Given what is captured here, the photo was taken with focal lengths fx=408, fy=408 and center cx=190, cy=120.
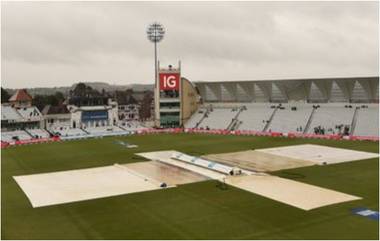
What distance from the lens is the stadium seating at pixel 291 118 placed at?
251ft

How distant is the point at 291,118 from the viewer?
8125 centimetres

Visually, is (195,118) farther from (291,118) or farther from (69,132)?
(69,132)

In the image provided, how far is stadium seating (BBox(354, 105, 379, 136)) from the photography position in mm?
66300

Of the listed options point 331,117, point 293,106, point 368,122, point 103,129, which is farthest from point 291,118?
point 103,129

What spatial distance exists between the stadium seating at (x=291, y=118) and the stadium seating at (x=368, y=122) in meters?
9.79

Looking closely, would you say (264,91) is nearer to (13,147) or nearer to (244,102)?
(244,102)

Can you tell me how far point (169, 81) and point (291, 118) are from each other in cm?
2787

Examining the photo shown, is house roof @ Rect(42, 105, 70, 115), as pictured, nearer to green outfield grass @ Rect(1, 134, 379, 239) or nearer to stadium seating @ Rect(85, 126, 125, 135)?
stadium seating @ Rect(85, 126, 125, 135)

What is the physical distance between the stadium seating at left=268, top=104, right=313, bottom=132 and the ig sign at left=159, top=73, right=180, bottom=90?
75.8 feet

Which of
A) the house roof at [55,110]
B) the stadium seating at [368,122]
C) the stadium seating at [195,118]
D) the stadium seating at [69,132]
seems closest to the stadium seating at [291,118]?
the stadium seating at [368,122]

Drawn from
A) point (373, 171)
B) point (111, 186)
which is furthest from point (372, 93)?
point (111, 186)

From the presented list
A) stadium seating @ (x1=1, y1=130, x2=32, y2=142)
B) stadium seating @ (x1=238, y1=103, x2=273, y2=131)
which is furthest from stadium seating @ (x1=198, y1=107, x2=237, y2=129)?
stadium seating @ (x1=1, y1=130, x2=32, y2=142)

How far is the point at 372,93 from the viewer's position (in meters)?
78.6

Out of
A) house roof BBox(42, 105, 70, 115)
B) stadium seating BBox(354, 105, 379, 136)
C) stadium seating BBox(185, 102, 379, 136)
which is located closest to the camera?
stadium seating BBox(354, 105, 379, 136)
